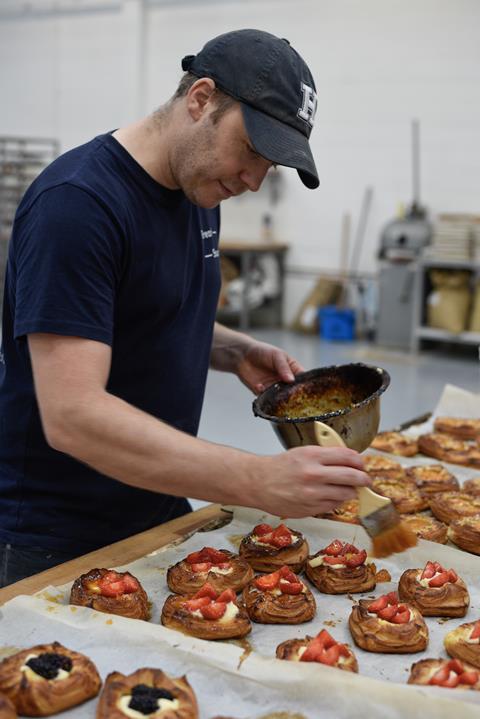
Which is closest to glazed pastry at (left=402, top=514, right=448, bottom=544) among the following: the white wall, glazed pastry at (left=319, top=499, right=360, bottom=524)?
glazed pastry at (left=319, top=499, right=360, bottom=524)

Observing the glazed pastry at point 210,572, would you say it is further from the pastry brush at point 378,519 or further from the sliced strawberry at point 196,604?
the pastry brush at point 378,519

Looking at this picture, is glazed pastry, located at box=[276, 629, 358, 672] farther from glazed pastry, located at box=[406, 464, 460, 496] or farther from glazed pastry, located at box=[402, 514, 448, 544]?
glazed pastry, located at box=[406, 464, 460, 496]

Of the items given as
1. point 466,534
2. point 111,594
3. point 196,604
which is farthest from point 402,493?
point 111,594

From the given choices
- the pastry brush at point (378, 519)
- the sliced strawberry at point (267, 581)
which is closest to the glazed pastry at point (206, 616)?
the sliced strawberry at point (267, 581)

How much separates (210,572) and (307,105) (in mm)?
1010

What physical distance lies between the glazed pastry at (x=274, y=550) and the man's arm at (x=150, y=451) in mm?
460

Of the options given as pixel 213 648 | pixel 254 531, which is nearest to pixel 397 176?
pixel 254 531

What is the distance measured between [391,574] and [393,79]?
800 centimetres

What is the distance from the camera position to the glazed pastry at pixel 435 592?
6.25ft

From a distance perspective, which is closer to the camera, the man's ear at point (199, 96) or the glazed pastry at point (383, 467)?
the man's ear at point (199, 96)

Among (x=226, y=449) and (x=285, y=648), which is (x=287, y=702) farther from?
(x=226, y=449)

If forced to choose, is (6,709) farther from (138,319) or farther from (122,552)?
(138,319)

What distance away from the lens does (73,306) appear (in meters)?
1.64

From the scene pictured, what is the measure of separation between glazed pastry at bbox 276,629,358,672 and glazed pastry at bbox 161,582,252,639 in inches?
4.7
